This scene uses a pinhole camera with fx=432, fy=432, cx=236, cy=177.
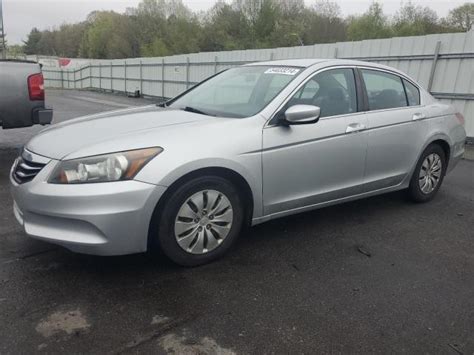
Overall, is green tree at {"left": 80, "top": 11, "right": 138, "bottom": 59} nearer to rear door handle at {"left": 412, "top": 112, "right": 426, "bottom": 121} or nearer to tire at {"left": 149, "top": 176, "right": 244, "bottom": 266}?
rear door handle at {"left": 412, "top": 112, "right": 426, "bottom": 121}

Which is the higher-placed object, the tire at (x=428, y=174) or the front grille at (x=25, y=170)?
the front grille at (x=25, y=170)

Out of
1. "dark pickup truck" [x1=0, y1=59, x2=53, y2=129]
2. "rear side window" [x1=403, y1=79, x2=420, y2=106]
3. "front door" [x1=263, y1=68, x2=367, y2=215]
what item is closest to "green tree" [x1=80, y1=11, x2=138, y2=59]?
"dark pickup truck" [x1=0, y1=59, x2=53, y2=129]

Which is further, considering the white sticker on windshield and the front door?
the white sticker on windshield

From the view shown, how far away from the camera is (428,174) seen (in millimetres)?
4816

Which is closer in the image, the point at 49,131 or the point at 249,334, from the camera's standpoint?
the point at 249,334

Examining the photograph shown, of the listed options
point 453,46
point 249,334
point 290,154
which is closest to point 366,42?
point 453,46

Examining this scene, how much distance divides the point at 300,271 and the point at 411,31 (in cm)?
4765

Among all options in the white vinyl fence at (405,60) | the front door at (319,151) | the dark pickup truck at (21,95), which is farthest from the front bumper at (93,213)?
the white vinyl fence at (405,60)

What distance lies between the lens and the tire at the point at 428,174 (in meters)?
4.68

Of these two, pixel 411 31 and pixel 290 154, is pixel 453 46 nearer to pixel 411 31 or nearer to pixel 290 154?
pixel 290 154

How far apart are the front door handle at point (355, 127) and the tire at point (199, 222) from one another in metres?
1.26

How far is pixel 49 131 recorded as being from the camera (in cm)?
347

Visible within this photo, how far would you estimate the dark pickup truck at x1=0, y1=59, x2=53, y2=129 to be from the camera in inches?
223

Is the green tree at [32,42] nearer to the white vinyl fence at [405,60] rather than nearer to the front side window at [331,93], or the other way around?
the white vinyl fence at [405,60]
